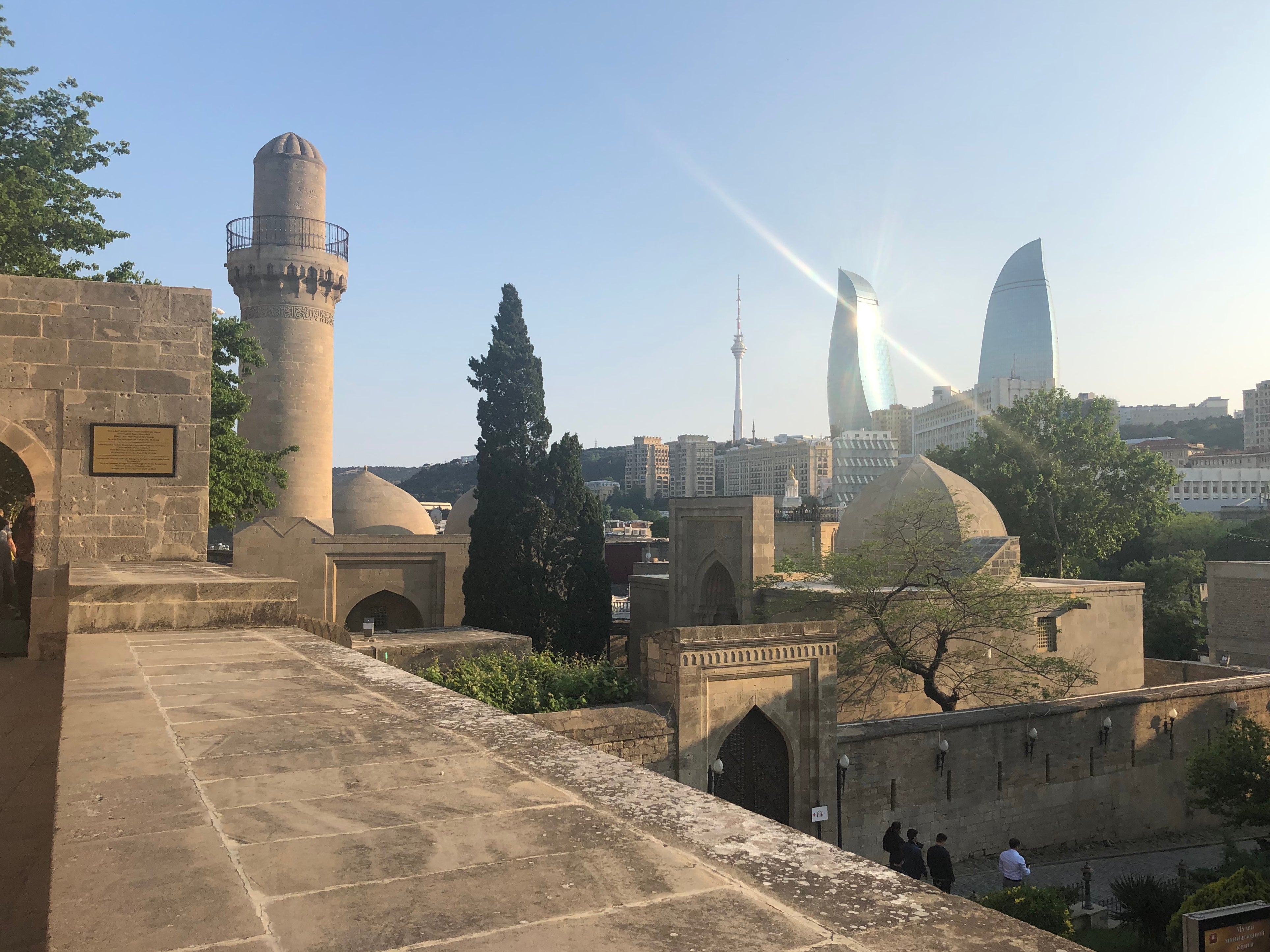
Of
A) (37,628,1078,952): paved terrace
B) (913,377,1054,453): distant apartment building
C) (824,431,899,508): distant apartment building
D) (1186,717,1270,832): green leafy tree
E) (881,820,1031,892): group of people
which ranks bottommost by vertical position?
(881,820,1031,892): group of people

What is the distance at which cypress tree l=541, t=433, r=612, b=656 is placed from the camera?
24.0 meters

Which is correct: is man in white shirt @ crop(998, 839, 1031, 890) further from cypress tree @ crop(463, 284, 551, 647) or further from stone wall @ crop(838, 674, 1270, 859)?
cypress tree @ crop(463, 284, 551, 647)

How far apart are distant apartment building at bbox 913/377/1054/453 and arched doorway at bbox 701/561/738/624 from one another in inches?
3331

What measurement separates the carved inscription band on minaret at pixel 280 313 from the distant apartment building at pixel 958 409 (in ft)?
286

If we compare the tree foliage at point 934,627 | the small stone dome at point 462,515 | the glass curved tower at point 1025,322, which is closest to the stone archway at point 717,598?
the tree foliage at point 934,627

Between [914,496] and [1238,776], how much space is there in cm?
1017

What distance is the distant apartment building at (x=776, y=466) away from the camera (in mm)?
124062

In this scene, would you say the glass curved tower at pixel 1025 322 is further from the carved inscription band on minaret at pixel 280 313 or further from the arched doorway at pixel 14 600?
the arched doorway at pixel 14 600

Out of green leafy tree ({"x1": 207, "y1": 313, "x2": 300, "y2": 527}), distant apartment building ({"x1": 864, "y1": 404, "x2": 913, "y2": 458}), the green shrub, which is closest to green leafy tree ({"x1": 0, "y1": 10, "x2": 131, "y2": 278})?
green leafy tree ({"x1": 207, "y1": 313, "x2": 300, "y2": 527})

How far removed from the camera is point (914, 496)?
2256cm

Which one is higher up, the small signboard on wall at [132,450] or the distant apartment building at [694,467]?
the distant apartment building at [694,467]

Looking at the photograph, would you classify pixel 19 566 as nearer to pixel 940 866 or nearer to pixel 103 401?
pixel 103 401

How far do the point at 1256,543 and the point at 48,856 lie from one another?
4857 centimetres

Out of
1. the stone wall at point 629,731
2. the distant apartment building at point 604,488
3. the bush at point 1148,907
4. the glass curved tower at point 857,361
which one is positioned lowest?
the bush at point 1148,907
